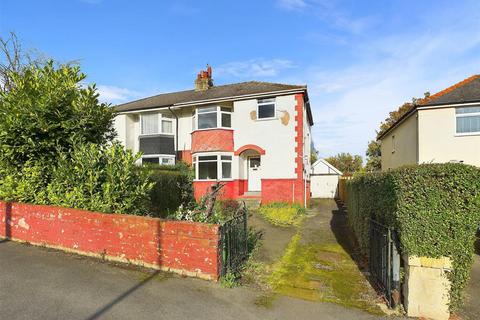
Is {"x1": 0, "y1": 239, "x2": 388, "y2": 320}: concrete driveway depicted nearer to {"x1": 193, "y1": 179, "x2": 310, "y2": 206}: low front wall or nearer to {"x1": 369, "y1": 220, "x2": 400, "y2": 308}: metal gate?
{"x1": 369, "y1": 220, "x2": 400, "y2": 308}: metal gate

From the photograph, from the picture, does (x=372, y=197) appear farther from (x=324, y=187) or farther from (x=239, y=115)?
(x=324, y=187)

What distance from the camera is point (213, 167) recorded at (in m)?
18.0

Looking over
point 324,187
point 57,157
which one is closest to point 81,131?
point 57,157

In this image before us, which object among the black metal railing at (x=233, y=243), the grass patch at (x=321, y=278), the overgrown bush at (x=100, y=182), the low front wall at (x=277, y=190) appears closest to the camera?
the grass patch at (x=321, y=278)

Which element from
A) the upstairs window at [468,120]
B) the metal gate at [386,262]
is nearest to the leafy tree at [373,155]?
the upstairs window at [468,120]

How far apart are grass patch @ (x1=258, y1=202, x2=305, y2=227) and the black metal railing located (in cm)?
542

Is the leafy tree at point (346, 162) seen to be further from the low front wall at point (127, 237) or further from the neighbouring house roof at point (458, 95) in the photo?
the low front wall at point (127, 237)

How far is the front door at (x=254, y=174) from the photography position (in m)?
19.0

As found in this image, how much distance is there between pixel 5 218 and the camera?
7.96 meters

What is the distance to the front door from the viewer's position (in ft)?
62.2

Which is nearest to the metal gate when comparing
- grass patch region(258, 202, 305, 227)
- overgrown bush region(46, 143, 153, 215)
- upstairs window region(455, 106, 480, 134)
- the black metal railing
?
the black metal railing

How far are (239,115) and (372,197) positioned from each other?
12.1m

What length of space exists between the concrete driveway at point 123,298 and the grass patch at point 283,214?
271 inches

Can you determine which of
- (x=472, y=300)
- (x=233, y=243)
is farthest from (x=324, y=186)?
(x=233, y=243)
